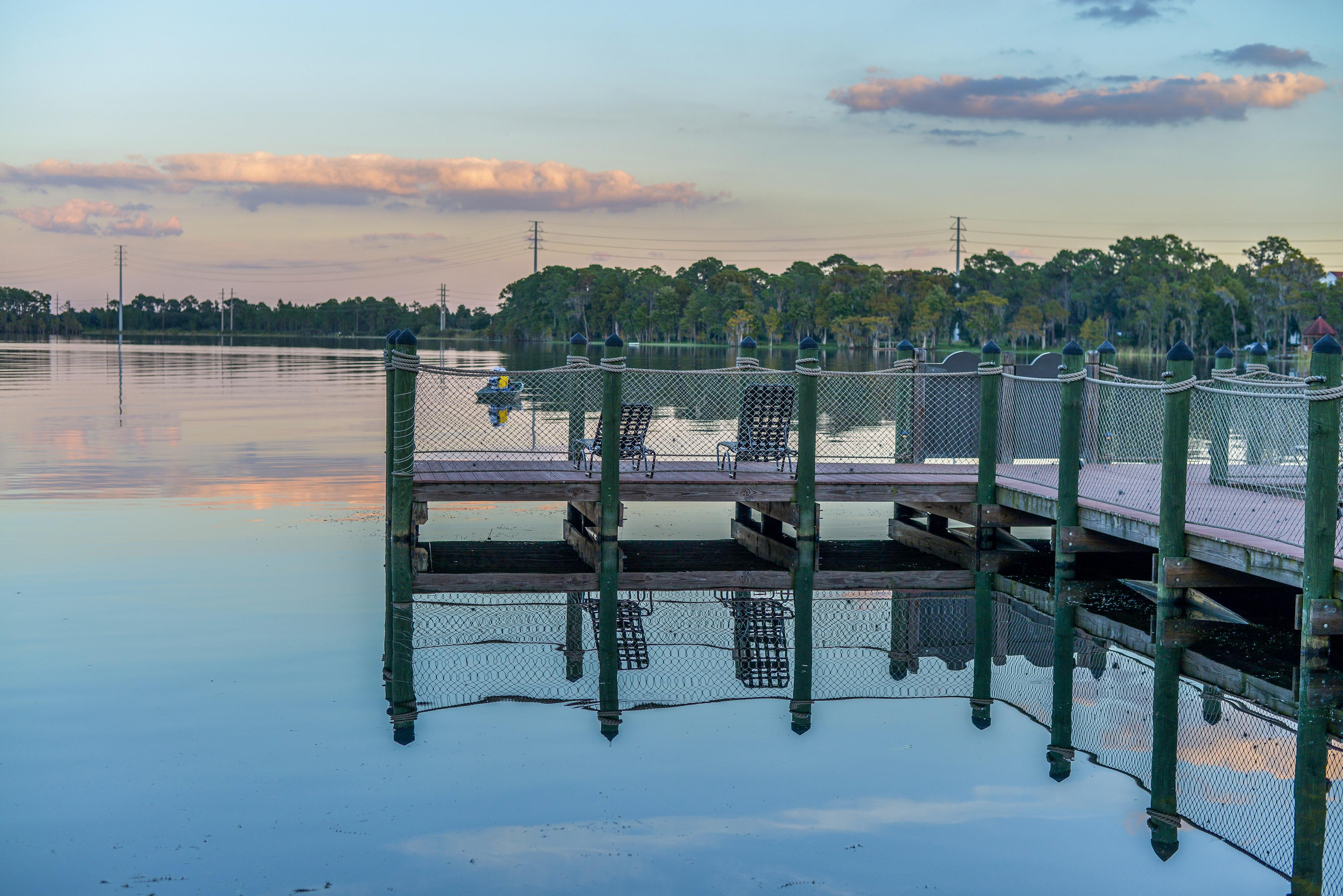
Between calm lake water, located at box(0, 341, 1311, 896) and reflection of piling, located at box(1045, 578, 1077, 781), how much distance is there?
0.10 meters

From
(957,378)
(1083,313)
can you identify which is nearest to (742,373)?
(957,378)

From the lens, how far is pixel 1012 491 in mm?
13812

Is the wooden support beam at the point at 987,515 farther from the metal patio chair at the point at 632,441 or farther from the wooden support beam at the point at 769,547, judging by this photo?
the metal patio chair at the point at 632,441

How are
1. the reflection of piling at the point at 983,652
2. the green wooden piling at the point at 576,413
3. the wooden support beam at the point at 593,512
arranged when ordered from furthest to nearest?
1. the green wooden piling at the point at 576,413
2. the wooden support beam at the point at 593,512
3. the reflection of piling at the point at 983,652

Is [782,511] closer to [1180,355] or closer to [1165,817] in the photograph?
→ [1180,355]

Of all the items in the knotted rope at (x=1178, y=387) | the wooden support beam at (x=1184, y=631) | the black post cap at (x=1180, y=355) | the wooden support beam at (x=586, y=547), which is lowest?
the wooden support beam at (x=1184, y=631)

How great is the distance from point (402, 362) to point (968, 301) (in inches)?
4811

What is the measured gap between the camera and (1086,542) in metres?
12.7

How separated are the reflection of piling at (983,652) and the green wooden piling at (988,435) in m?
1.21

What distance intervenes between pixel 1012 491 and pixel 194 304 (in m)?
203

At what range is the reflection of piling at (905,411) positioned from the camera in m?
15.6

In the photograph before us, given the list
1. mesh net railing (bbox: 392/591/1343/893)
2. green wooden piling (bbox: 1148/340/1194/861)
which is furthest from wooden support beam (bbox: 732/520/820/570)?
green wooden piling (bbox: 1148/340/1194/861)

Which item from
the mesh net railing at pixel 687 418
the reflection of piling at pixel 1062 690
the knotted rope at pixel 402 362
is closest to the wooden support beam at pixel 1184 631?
the reflection of piling at pixel 1062 690

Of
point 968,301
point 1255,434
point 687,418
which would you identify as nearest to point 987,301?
point 968,301
